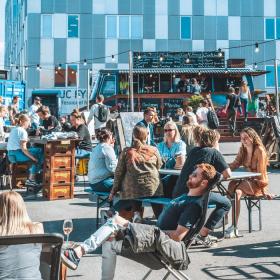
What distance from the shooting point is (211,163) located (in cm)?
760

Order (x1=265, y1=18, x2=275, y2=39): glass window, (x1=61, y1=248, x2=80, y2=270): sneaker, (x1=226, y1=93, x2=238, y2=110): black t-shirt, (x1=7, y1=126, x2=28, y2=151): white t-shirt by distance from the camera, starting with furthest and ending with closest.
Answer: (x1=265, y1=18, x2=275, y2=39): glass window → (x1=226, y1=93, x2=238, y2=110): black t-shirt → (x1=7, y1=126, x2=28, y2=151): white t-shirt → (x1=61, y1=248, x2=80, y2=270): sneaker

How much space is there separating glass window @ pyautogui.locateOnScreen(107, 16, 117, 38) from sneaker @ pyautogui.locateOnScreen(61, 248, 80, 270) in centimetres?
3918

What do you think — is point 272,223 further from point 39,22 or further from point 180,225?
point 39,22

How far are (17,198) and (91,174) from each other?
189 inches

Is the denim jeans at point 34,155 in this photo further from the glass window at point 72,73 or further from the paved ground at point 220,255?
the glass window at point 72,73

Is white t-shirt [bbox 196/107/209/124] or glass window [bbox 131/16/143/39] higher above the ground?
glass window [bbox 131/16/143/39]

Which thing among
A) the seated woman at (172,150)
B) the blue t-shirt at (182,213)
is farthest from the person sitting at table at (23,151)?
the blue t-shirt at (182,213)

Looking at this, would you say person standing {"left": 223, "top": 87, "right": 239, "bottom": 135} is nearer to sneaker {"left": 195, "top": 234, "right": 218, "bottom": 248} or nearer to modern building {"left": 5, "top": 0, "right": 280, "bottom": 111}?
sneaker {"left": 195, "top": 234, "right": 218, "bottom": 248}

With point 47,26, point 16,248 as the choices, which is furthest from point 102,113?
point 47,26

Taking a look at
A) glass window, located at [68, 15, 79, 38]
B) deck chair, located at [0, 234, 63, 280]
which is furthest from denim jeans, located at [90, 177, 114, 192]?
glass window, located at [68, 15, 79, 38]

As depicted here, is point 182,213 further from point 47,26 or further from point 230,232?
point 47,26

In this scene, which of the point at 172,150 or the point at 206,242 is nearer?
the point at 206,242

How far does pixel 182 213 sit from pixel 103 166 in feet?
10.1

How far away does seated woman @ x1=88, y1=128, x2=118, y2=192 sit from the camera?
8.77 metres
